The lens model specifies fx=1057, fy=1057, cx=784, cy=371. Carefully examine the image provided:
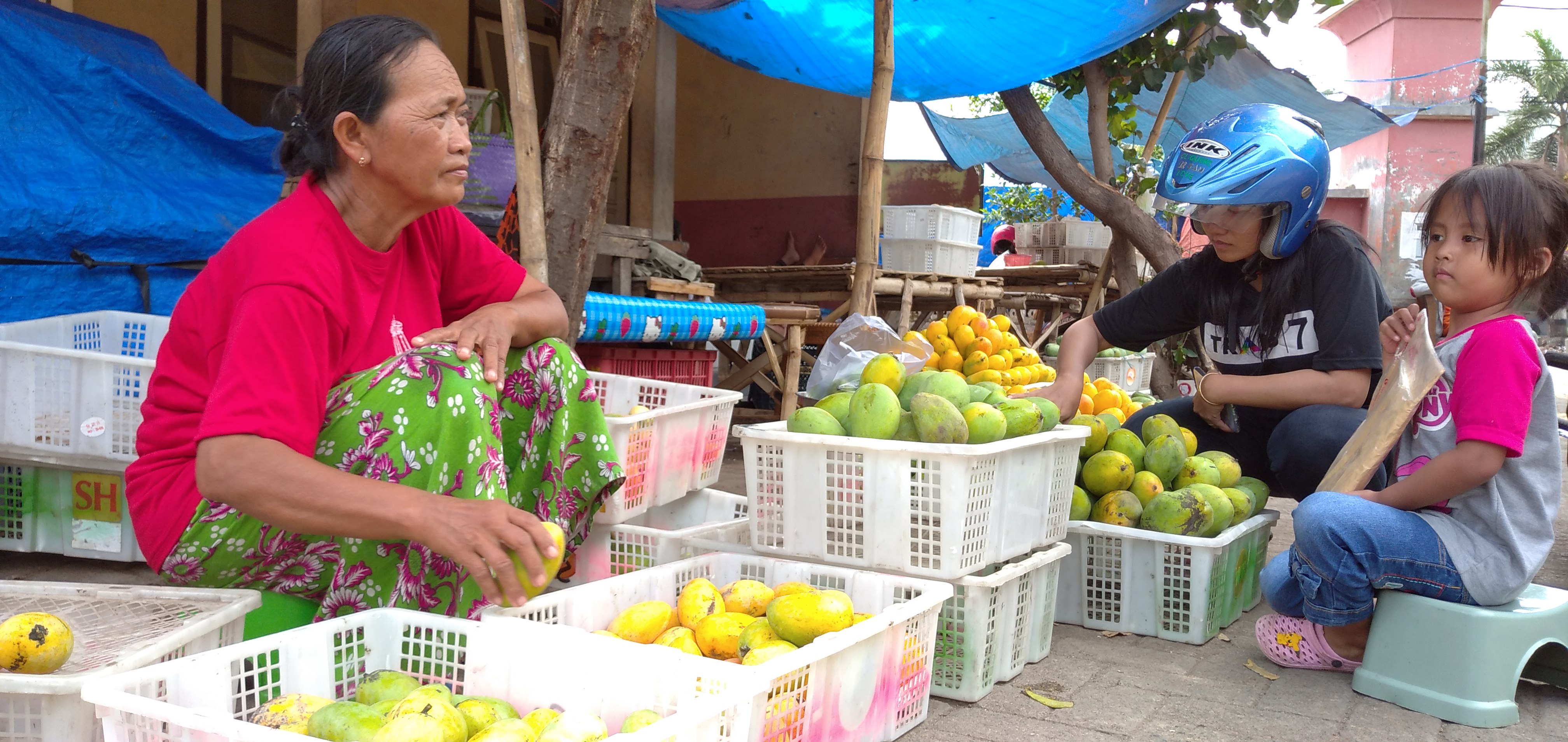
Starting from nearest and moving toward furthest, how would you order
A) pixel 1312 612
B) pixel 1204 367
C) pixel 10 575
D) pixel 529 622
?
pixel 529 622, pixel 1312 612, pixel 10 575, pixel 1204 367

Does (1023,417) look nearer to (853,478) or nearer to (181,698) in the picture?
(853,478)

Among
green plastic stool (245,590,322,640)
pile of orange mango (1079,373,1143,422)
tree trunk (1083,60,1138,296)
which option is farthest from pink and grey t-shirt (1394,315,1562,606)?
tree trunk (1083,60,1138,296)

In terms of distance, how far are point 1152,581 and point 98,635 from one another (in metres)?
2.36

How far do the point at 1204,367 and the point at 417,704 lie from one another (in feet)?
20.9

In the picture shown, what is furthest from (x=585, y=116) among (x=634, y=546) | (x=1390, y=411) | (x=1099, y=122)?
(x=1099, y=122)

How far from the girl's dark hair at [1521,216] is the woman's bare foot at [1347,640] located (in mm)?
842

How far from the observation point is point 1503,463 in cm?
225

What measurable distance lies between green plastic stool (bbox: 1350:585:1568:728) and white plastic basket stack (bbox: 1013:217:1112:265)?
6.62 metres

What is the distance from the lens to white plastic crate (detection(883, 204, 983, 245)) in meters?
6.72

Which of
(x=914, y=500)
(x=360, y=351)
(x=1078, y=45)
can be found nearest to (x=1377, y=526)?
(x=914, y=500)

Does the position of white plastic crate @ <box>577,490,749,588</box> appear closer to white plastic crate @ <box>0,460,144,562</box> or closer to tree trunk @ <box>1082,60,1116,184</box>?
white plastic crate @ <box>0,460,144,562</box>

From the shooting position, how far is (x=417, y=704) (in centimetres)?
142

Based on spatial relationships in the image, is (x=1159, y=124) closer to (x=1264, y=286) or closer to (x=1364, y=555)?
(x=1264, y=286)

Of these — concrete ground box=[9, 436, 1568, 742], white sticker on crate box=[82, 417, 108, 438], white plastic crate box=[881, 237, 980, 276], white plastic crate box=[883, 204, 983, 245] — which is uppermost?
white plastic crate box=[883, 204, 983, 245]
